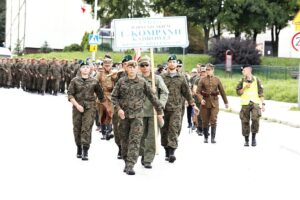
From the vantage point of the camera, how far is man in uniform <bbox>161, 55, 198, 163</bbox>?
1269cm

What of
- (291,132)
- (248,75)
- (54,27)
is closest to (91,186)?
(248,75)

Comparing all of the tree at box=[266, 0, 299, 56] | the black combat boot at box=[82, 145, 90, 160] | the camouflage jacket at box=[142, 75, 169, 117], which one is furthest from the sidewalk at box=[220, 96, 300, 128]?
the tree at box=[266, 0, 299, 56]

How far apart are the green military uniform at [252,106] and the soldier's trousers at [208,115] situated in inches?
25.2

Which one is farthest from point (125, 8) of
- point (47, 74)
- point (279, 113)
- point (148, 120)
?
point (148, 120)

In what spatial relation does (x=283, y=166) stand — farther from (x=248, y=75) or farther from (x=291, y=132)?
(x=291, y=132)

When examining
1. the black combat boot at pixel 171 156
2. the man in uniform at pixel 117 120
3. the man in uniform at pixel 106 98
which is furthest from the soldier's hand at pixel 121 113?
the man in uniform at pixel 106 98

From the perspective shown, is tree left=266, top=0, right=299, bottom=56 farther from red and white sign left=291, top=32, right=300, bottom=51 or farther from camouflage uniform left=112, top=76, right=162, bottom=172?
camouflage uniform left=112, top=76, right=162, bottom=172

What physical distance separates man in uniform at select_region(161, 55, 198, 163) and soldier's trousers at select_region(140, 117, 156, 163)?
0.76m

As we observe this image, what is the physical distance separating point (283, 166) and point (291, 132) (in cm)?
683

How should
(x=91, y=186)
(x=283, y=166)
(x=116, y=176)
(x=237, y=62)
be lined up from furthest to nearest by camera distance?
(x=237, y=62) → (x=283, y=166) → (x=116, y=176) → (x=91, y=186)

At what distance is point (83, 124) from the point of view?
499 inches

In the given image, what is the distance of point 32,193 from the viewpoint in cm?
914

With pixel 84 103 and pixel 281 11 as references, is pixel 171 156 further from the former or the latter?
pixel 281 11

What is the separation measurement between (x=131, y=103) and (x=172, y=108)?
1720 millimetres
